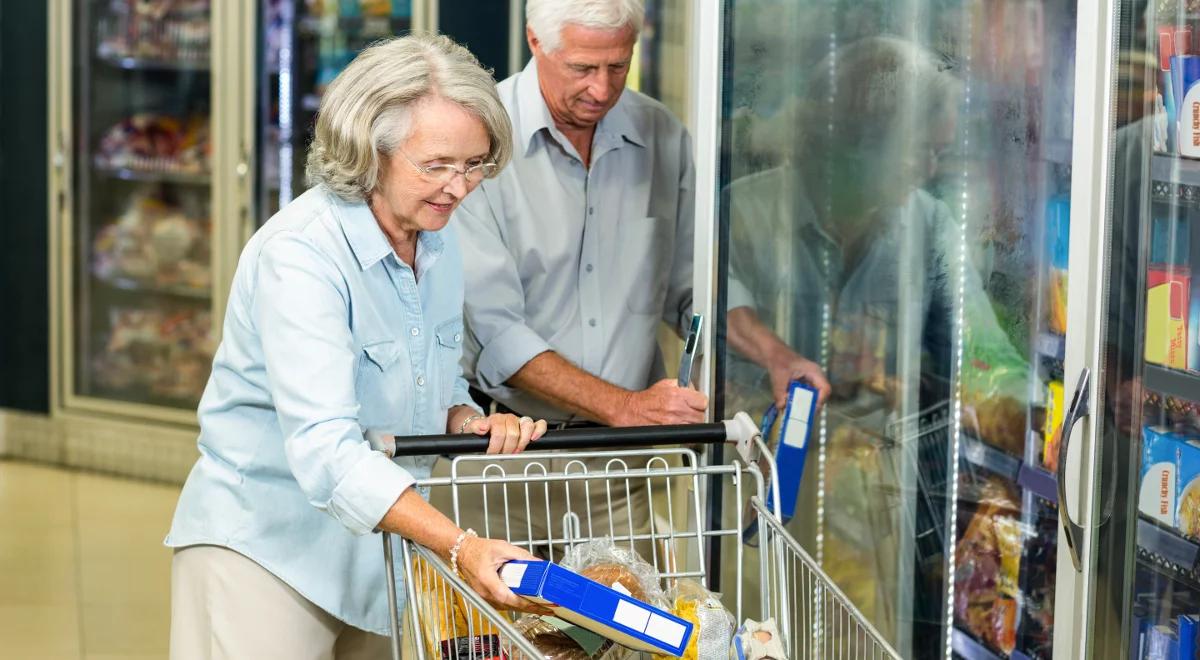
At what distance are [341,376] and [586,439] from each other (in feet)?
1.18

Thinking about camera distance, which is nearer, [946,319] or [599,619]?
[599,619]

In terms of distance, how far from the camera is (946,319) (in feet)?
9.30

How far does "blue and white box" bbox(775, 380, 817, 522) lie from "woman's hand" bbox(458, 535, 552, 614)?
898 millimetres

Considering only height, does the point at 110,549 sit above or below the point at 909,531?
below

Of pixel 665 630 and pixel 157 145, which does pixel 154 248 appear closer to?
pixel 157 145

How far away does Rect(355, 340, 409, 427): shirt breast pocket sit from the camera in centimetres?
204

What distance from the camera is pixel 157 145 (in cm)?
634

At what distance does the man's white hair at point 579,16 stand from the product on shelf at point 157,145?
3854mm

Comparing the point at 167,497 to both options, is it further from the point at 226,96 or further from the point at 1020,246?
the point at 1020,246

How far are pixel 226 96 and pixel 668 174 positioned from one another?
11.2 ft

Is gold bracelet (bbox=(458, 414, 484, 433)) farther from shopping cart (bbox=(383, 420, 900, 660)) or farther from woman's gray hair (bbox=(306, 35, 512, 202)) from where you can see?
woman's gray hair (bbox=(306, 35, 512, 202))

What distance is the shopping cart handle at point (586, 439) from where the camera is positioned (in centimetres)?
200

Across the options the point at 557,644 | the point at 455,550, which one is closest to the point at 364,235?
the point at 455,550

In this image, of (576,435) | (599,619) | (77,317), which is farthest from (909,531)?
(77,317)
